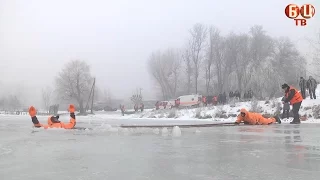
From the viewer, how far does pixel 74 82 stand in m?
69.1

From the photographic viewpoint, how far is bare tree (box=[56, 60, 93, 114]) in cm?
6856

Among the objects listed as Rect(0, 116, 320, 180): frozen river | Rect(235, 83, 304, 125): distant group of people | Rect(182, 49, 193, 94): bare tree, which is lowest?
Rect(0, 116, 320, 180): frozen river

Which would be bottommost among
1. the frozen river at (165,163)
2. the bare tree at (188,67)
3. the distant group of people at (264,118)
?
the frozen river at (165,163)

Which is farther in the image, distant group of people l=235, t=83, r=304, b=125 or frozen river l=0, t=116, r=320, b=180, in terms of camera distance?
distant group of people l=235, t=83, r=304, b=125

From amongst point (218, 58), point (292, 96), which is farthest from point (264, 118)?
point (218, 58)

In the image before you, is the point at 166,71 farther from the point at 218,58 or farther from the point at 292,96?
the point at 292,96

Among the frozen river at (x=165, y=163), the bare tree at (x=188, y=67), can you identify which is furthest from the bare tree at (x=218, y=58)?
the frozen river at (x=165, y=163)

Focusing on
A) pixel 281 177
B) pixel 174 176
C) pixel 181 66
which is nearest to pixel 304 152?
pixel 281 177

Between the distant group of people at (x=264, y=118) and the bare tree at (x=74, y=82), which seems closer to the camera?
the distant group of people at (x=264, y=118)

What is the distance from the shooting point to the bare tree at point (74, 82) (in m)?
68.6

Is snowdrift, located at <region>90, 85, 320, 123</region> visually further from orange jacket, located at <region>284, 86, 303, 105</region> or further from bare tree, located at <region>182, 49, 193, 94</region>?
bare tree, located at <region>182, 49, 193, 94</region>

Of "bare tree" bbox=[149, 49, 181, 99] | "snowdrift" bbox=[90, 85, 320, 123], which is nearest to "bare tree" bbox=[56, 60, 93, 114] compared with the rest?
"bare tree" bbox=[149, 49, 181, 99]

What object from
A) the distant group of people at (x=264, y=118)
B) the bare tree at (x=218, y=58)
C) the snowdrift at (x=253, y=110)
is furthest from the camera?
the bare tree at (x=218, y=58)

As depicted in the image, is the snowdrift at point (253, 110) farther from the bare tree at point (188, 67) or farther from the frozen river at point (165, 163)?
the bare tree at point (188, 67)
